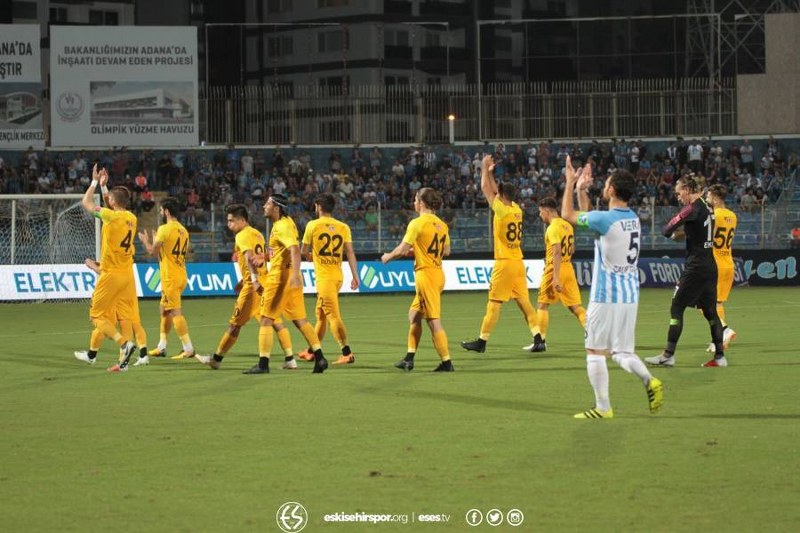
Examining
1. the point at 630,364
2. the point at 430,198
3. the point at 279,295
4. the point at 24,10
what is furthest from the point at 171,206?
the point at 24,10

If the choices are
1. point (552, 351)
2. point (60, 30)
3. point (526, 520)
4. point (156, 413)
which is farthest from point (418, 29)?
point (526, 520)

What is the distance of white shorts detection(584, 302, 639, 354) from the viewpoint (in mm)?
10633

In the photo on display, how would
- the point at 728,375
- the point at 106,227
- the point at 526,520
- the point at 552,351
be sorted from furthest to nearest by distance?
the point at 552,351 < the point at 106,227 < the point at 728,375 < the point at 526,520

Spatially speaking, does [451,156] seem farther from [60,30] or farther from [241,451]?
[241,451]

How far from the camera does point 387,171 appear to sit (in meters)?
46.1

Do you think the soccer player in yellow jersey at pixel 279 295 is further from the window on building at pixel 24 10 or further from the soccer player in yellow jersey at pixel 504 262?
the window on building at pixel 24 10

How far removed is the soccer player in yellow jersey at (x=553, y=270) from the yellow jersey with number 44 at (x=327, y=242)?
10.8ft

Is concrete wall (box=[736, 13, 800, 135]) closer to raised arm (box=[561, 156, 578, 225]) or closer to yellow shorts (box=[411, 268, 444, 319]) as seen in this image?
yellow shorts (box=[411, 268, 444, 319])

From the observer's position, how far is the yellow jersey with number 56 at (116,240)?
15.8 m

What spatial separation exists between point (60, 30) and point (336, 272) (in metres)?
32.2

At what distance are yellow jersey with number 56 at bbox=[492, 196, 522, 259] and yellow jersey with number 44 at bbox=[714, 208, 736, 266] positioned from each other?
2771 mm

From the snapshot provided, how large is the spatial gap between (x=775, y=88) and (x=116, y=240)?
3973cm

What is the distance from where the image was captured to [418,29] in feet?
197

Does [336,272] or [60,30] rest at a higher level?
[60,30]
